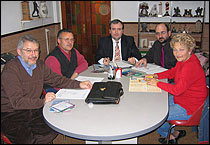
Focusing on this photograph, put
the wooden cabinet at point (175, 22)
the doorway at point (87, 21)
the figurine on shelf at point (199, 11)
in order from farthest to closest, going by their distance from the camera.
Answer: the doorway at point (87, 21) < the wooden cabinet at point (175, 22) < the figurine on shelf at point (199, 11)

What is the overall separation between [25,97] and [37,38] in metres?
2.96

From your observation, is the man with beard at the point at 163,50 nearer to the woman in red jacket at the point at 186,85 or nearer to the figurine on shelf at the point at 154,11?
the woman in red jacket at the point at 186,85

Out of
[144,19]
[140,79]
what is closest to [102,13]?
[144,19]

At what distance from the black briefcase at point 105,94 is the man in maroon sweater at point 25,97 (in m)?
0.24

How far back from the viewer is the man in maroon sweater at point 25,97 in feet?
6.14

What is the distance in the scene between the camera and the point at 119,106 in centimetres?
182

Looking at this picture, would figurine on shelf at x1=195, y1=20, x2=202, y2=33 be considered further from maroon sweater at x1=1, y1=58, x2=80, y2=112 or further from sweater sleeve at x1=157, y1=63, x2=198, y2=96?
maroon sweater at x1=1, y1=58, x2=80, y2=112

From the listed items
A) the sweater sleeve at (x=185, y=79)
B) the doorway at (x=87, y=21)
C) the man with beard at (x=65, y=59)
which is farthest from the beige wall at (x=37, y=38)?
the sweater sleeve at (x=185, y=79)

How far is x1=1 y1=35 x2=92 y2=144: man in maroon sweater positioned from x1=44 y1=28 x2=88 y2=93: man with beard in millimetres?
459

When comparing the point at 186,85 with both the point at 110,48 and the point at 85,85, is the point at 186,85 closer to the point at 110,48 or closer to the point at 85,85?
the point at 85,85

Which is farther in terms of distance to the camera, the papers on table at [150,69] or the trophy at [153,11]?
the trophy at [153,11]

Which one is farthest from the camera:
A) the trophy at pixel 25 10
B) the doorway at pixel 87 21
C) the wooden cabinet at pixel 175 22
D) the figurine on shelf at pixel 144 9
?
the doorway at pixel 87 21

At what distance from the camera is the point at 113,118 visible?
5.36ft

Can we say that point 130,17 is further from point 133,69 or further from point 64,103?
point 64,103
